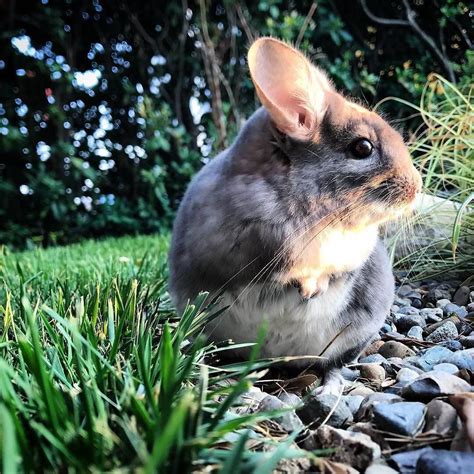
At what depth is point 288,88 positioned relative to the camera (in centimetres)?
173

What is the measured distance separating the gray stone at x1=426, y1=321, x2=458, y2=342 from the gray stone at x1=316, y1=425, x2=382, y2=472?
1025 millimetres

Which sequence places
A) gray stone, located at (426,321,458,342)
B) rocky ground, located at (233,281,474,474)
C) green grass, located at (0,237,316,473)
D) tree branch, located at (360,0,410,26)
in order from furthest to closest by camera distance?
tree branch, located at (360,0,410,26), gray stone, located at (426,321,458,342), rocky ground, located at (233,281,474,474), green grass, located at (0,237,316,473)

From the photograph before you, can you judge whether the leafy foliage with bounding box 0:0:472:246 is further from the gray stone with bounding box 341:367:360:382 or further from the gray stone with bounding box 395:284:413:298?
the gray stone with bounding box 341:367:360:382

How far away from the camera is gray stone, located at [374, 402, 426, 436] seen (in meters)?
1.18

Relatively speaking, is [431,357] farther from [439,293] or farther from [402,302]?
[439,293]

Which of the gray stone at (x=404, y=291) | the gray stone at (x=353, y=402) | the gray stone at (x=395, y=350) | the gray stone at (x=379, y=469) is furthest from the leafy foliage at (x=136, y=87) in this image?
the gray stone at (x=379, y=469)

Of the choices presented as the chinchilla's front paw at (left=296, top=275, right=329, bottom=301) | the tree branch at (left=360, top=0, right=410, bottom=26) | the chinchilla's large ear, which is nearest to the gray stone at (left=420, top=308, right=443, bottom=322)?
the chinchilla's front paw at (left=296, top=275, right=329, bottom=301)

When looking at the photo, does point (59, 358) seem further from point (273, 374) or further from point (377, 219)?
point (377, 219)

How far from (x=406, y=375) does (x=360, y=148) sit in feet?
2.31

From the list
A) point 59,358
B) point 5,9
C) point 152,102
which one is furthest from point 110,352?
point 5,9

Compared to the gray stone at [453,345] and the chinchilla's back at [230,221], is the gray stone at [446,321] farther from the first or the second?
the chinchilla's back at [230,221]

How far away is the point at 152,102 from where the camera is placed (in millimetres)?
6594

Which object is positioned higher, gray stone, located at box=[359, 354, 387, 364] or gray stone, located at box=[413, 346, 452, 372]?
gray stone, located at box=[413, 346, 452, 372]

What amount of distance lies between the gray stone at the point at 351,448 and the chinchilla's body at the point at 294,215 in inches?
18.7
